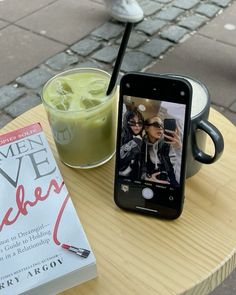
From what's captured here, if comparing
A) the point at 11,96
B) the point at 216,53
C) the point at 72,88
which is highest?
the point at 72,88

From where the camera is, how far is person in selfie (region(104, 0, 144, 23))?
0.55 metres

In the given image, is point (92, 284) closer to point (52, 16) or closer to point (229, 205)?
point (229, 205)

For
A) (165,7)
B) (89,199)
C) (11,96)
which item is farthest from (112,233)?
(165,7)

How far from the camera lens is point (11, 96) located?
169 centimetres

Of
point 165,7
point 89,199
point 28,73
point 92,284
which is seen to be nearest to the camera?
point 92,284

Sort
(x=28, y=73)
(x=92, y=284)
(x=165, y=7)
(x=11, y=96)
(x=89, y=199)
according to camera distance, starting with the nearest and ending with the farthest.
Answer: (x=92, y=284)
(x=89, y=199)
(x=11, y=96)
(x=28, y=73)
(x=165, y=7)

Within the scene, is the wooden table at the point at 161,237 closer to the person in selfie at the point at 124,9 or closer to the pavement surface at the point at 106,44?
the person in selfie at the point at 124,9

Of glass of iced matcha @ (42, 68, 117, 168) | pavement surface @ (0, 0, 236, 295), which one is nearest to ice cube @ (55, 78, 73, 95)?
glass of iced matcha @ (42, 68, 117, 168)

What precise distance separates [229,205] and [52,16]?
5.66 feet

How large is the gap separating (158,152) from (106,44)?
54.4 inches

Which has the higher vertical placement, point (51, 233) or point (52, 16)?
point (51, 233)

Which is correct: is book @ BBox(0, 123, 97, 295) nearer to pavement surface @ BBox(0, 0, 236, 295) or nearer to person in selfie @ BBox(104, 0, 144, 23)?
person in selfie @ BBox(104, 0, 144, 23)

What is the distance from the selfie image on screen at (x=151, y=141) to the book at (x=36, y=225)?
4.3 inches

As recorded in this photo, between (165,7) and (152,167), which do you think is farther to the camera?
(165,7)
